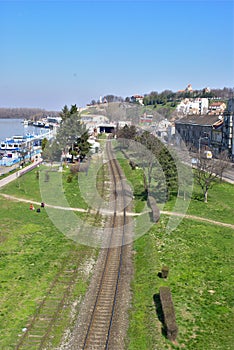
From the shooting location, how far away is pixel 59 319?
648 inches

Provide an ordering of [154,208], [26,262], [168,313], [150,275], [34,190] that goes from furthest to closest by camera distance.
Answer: [34,190] < [154,208] < [26,262] < [150,275] < [168,313]

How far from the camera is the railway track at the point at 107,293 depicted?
1498cm

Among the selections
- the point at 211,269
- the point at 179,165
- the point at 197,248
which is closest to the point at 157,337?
the point at 211,269

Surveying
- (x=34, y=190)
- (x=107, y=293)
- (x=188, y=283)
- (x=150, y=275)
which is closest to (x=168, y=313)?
(x=107, y=293)

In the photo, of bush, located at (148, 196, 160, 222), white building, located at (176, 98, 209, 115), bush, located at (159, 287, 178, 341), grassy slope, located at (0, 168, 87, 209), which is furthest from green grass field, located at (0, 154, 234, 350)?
white building, located at (176, 98, 209, 115)

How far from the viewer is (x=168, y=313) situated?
52.0 ft

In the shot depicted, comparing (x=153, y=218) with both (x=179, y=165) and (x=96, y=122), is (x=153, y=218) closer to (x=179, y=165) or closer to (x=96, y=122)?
(x=179, y=165)

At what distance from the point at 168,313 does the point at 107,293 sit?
3.97m

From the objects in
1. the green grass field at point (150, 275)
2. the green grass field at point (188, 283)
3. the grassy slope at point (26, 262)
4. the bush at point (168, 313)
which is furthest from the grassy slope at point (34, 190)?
the bush at point (168, 313)

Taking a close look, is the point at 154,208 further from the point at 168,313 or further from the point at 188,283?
the point at 168,313

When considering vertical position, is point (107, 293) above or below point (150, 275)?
below

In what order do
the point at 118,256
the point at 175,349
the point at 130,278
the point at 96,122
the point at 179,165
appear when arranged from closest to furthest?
1. the point at 175,349
2. the point at 130,278
3. the point at 118,256
4. the point at 179,165
5. the point at 96,122

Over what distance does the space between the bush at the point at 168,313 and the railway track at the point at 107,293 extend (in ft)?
7.12

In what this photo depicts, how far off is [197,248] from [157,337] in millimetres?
10439
